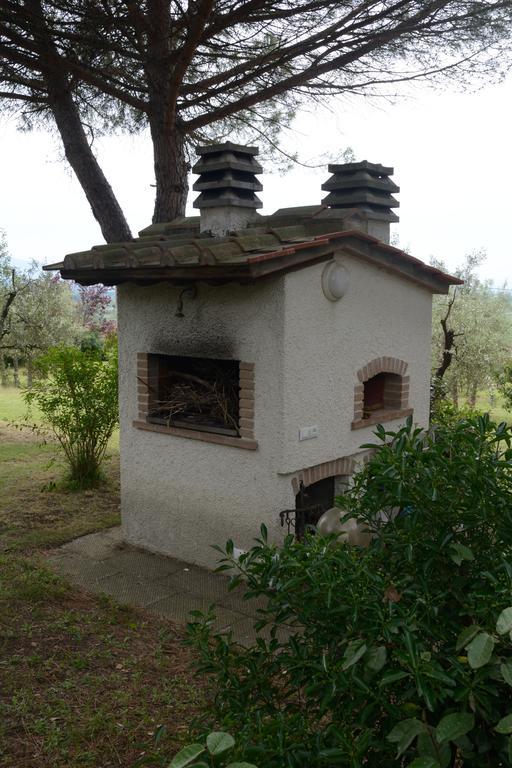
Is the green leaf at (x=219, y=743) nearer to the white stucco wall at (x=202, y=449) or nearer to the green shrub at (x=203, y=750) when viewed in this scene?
the green shrub at (x=203, y=750)

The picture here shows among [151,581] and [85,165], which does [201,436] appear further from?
[85,165]

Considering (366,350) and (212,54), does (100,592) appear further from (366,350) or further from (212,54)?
(212,54)

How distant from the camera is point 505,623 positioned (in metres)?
1.44

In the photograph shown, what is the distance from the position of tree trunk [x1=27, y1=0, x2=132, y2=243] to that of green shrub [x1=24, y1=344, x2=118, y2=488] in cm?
202

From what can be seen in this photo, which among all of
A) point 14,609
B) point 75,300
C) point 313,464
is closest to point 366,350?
point 313,464

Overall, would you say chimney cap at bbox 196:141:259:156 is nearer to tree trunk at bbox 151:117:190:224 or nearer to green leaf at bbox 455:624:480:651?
tree trunk at bbox 151:117:190:224

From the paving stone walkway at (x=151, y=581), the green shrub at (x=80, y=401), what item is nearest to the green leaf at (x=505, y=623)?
the paving stone walkway at (x=151, y=581)

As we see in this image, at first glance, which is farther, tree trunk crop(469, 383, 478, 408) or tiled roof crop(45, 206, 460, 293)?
tree trunk crop(469, 383, 478, 408)

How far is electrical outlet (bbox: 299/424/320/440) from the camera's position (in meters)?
6.30

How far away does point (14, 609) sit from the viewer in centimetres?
586

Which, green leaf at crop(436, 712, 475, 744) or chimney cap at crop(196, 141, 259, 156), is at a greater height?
chimney cap at crop(196, 141, 259, 156)

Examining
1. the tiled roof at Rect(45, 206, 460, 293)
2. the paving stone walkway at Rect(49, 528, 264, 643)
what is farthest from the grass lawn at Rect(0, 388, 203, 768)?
the tiled roof at Rect(45, 206, 460, 293)

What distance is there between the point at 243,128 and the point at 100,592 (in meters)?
7.96

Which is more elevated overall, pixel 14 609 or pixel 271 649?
pixel 271 649
